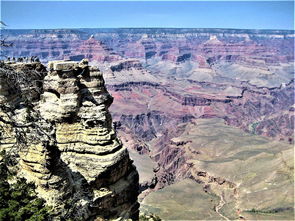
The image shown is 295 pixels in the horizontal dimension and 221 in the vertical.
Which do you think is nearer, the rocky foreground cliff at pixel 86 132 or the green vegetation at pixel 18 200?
the green vegetation at pixel 18 200

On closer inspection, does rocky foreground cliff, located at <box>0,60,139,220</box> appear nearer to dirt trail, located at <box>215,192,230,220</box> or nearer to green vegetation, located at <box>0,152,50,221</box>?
green vegetation, located at <box>0,152,50,221</box>

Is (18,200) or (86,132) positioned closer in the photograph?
(18,200)

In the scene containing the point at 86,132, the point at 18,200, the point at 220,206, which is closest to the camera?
the point at 18,200

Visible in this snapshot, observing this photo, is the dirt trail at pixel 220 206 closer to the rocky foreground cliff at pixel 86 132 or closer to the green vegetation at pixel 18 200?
the rocky foreground cliff at pixel 86 132

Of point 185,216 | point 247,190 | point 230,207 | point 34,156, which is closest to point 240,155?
point 247,190

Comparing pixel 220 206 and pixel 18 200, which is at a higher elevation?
pixel 18 200

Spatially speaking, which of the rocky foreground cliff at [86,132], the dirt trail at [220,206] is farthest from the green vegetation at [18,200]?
the dirt trail at [220,206]

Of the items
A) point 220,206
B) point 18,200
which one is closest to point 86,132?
point 18,200

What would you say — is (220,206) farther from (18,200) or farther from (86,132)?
(18,200)
